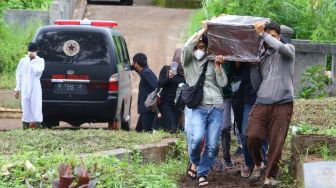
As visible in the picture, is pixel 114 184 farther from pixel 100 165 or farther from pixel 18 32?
pixel 18 32

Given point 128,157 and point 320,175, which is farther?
point 128,157

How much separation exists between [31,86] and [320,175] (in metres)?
8.10

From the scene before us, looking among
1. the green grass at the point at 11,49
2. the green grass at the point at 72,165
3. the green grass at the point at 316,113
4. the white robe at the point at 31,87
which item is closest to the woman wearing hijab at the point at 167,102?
the green grass at the point at 316,113

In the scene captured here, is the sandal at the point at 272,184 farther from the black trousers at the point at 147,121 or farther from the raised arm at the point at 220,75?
the black trousers at the point at 147,121

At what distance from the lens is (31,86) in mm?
15023

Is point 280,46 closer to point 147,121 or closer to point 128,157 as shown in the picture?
point 128,157

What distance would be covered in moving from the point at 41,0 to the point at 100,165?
718 inches

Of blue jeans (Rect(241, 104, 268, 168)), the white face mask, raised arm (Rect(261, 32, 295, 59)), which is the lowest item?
blue jeans (Rect(241, 104, 268, 168))

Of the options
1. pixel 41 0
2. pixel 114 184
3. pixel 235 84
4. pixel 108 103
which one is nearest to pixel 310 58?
pixel 108 103

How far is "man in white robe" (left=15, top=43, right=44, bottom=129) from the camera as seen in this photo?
48.8 feet

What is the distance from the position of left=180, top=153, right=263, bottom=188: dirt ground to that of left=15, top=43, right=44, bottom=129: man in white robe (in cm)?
507

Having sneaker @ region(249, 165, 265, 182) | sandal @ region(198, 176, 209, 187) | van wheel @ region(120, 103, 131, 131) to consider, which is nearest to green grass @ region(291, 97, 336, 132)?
sneaker @ region(249, 165, 265, 182)

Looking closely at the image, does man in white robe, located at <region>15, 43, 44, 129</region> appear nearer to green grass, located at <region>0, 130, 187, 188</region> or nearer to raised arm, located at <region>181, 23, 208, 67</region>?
green grass, located at <region>0, 130, 187, 188</region>

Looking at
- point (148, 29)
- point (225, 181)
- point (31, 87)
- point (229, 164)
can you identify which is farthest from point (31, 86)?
point (148, 29)
